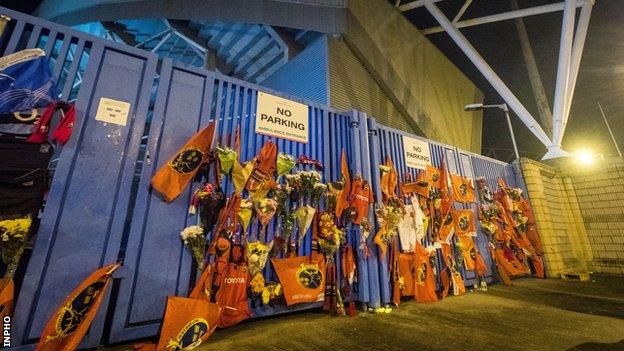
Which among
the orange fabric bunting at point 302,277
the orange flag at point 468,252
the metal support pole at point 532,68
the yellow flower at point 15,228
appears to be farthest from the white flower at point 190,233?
the metal support pole at point 532,68

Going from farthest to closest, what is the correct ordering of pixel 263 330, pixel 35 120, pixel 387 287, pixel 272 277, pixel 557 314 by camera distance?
pixel 387 287
pixel 557 314
pixel 272 277
pixel 263 330
pixel 35 120

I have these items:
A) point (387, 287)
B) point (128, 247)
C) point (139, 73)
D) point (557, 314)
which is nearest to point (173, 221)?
point (128, 247)

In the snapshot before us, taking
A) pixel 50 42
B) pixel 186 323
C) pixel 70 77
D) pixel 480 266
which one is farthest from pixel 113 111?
pixel 480 266

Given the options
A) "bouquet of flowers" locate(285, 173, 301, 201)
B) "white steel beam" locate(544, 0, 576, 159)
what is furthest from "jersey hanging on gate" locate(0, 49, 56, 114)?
"white steel beam" locate(544, 0, 576, 159)

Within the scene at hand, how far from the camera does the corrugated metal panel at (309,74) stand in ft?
21.7

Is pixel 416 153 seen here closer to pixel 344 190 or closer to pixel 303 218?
pixel 344 190

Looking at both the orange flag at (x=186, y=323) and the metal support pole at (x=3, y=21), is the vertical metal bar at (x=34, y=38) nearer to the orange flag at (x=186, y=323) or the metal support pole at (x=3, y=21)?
the metal support pole at (x=3, y=21)

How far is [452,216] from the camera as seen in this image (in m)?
4.74

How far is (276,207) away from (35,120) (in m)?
2.16

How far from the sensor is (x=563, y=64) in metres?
8.38

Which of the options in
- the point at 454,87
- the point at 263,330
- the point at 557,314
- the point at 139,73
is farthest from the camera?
the point at 454,87

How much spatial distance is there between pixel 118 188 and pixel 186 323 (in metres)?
1.33

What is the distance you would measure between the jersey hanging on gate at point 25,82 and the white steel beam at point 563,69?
11.8 m

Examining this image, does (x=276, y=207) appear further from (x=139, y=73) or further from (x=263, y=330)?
(x=139, y=73)
